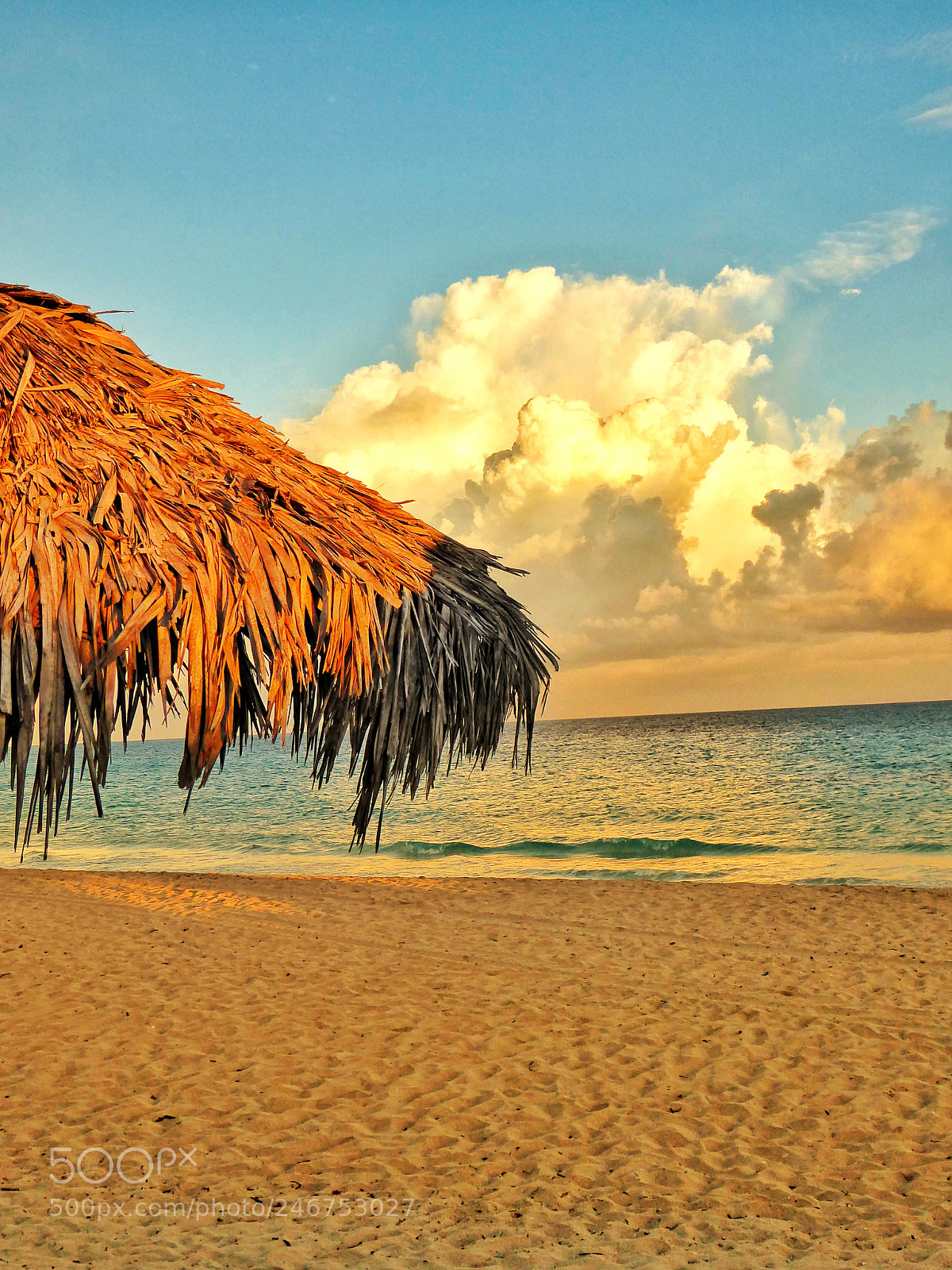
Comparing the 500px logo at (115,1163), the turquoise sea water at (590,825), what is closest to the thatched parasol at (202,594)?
the 500px logo at (115,1163)

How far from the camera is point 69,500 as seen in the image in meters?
2.94

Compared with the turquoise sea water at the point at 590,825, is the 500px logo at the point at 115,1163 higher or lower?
higher

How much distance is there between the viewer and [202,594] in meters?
2.98

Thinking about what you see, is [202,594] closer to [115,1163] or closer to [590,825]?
[115,1163]

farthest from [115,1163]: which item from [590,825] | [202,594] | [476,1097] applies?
[590,825]

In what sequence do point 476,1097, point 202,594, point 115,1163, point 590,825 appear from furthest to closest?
point 590,825 → point 476,1097 → point 115,1163 → point 202,594

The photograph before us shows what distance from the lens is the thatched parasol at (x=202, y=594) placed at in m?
2.74

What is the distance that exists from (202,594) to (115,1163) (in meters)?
2.75

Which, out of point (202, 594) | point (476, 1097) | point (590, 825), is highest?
point (202, 594)

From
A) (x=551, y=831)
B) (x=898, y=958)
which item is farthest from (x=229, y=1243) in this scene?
(x=551, y=831)

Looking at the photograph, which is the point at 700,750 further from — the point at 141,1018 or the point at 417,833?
the point at 141,1018

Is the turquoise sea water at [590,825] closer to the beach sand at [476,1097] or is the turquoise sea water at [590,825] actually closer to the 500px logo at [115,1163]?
the beach sand at [476,1097]

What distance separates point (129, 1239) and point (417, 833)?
18.3 meters

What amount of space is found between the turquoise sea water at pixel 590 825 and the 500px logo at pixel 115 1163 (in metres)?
11.7
